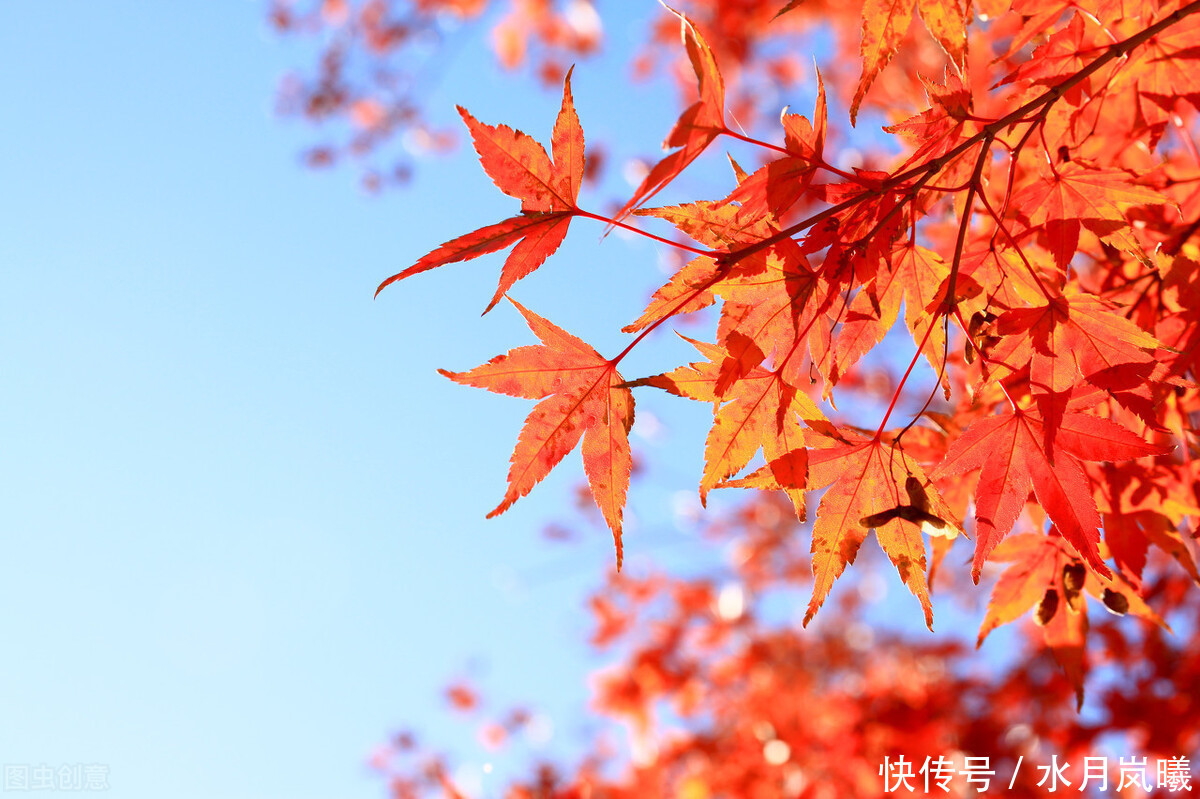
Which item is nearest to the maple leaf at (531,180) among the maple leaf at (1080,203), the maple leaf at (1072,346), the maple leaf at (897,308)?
the maple leaf at (897,308)

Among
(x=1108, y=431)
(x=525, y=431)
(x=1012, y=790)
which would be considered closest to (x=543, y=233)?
(x=525, y=431)

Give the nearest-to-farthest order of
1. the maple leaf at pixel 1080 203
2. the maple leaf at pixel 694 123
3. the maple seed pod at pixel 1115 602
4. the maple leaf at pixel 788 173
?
the maple leaf at pixel 694 123, the maple leaf at pixel 788 173, the maple leaf at pixel 1080 203, the maple seed pod at pixel 1115 602

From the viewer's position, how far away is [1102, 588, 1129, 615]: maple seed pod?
121 centimetres

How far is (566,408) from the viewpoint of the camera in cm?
101

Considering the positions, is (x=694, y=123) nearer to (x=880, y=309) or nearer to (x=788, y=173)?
(x=788, y=173)

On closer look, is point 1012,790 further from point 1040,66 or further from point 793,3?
point 793,3

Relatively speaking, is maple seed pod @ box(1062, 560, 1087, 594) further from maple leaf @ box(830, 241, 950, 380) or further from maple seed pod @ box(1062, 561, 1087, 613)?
maple leaf @ box(830, 241, 950, 380)

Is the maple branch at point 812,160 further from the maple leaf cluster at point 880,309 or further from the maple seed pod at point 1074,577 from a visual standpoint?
the maple seed pod at point 1074,577

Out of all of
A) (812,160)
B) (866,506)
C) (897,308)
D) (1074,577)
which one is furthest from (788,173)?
(1074,577)

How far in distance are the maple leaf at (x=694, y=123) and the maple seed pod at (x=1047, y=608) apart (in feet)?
3.11

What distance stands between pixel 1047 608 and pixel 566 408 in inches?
34.5

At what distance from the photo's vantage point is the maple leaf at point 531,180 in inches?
37.1

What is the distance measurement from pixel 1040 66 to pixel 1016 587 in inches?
33.4

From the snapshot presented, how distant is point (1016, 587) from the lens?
1.39 m
